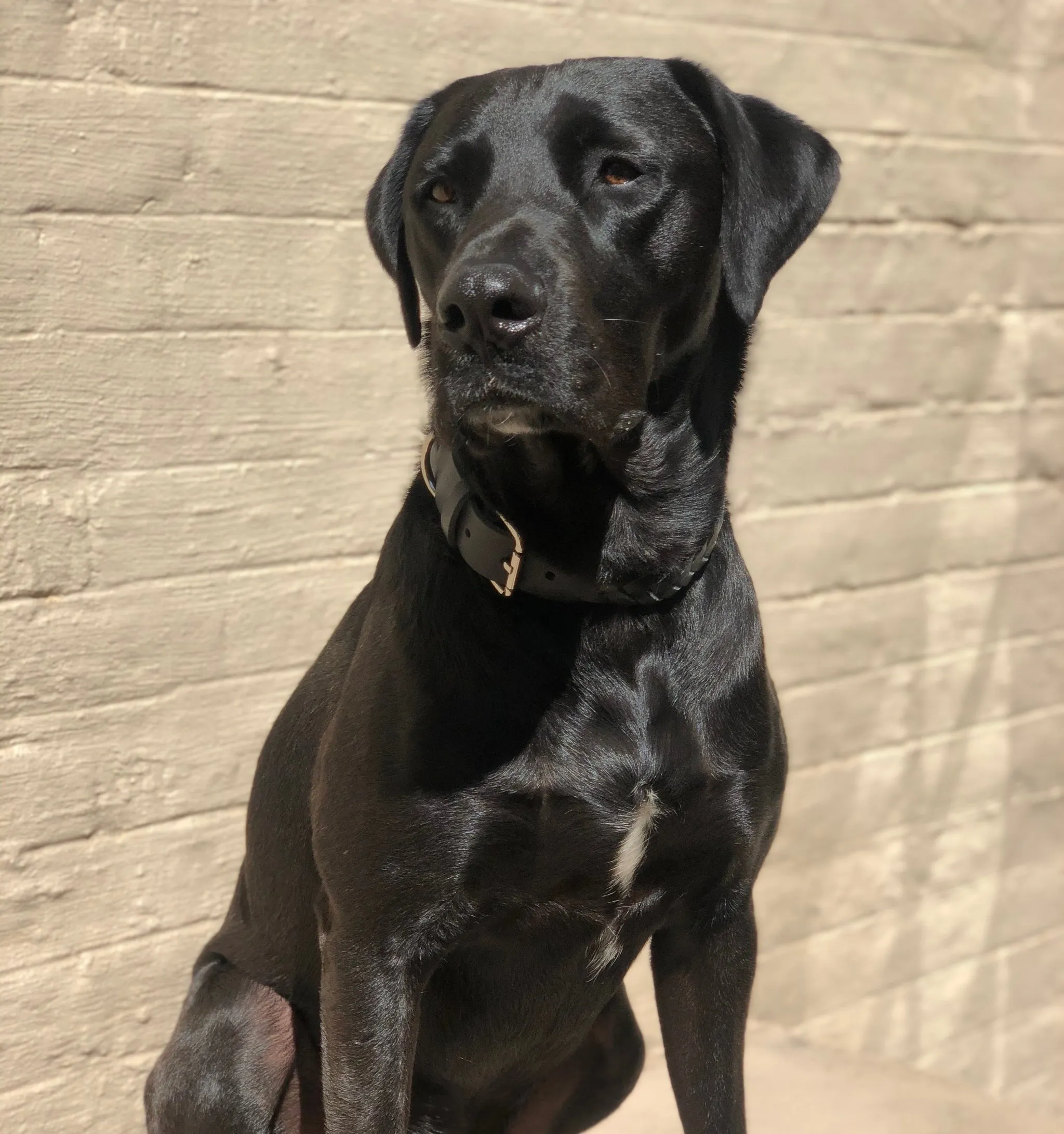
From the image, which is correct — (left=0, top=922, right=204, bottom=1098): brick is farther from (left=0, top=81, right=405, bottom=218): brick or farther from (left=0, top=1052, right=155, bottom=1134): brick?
(left=0, top=81, right=405, bottom=218): brick

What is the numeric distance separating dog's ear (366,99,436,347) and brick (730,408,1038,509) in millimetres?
1228

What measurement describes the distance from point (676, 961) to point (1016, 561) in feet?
6.65

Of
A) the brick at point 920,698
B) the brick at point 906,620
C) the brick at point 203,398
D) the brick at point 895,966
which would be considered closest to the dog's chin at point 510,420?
the brick at point 203,398

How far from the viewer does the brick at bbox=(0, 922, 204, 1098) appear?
2.22 metres

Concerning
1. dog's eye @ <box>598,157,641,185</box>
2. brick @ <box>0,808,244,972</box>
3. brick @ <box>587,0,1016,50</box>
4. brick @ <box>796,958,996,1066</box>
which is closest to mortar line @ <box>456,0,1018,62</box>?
brick @ <box>587,0,1016,50</box>

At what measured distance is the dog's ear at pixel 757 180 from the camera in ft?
4.99

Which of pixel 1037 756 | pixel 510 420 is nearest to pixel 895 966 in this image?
pixel 1037 756

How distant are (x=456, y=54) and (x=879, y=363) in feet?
3.92

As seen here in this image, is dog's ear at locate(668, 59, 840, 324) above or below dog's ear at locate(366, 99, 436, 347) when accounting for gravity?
above

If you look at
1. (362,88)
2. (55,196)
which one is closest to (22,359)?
(55,196)

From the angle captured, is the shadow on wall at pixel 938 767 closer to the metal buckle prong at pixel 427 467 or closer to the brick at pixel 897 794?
the brick at pixel 897 794

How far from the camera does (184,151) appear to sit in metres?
2.15

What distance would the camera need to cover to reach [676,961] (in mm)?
1659

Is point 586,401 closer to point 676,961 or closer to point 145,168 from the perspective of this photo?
point 676,961
